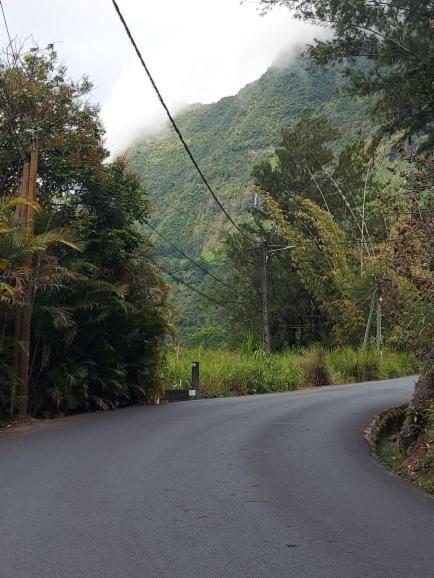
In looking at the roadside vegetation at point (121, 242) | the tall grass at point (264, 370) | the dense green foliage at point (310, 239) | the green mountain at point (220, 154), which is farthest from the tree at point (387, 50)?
the green mountain at point (220, 154)

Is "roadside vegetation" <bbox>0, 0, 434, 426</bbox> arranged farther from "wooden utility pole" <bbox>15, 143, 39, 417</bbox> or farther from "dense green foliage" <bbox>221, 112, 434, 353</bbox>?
"dense green foliage" <bbox>221, 112, 434, 353</bbox>

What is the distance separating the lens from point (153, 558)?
14.7 feet

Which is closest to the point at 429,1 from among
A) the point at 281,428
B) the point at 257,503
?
the point at 281,428

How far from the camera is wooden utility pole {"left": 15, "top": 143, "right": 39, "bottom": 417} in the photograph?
1282 cm

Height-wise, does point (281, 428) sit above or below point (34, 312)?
below

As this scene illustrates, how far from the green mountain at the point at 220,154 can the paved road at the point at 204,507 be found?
4024cm

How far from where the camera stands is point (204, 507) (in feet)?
19.3

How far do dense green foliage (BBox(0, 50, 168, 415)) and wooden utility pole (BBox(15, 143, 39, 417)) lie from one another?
0.13 meters

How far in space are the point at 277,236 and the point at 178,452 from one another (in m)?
34.4

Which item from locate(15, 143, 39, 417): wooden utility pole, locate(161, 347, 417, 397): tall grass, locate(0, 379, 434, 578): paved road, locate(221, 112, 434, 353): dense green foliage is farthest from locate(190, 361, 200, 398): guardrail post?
locate(221, 112, 434, 353): dense green foliage

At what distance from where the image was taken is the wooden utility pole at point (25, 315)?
12820 millimetres

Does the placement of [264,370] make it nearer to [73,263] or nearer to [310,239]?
[73,263]

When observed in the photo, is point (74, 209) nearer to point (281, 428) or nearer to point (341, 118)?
point (281, 428)

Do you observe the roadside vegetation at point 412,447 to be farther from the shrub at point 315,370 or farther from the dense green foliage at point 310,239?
the dense green foliage at point 310,239
